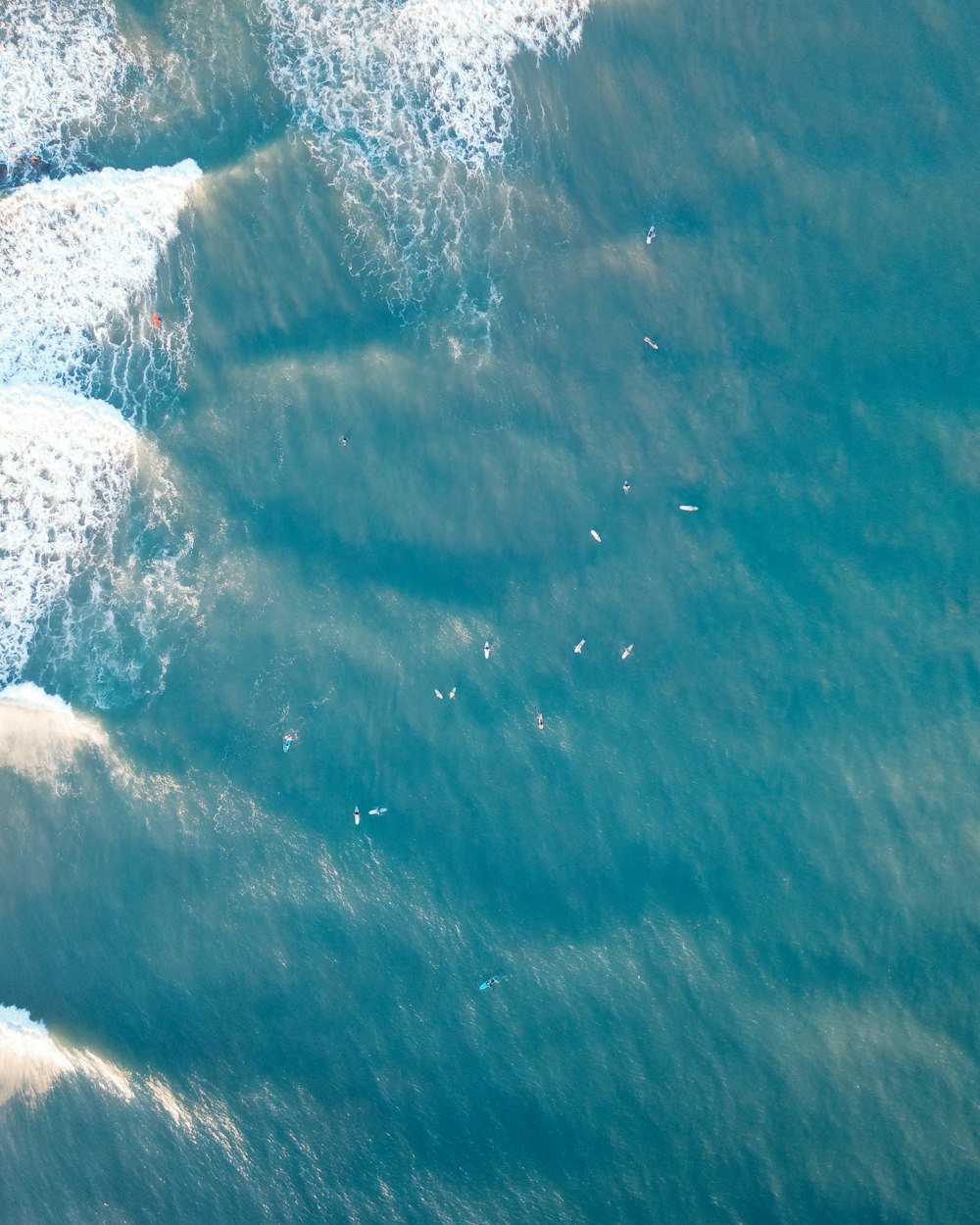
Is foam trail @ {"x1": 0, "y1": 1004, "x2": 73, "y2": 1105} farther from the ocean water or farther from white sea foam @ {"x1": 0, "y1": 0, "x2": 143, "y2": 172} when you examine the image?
white sea foam @ {"x1": 0, "y1": 0, "x2": 143, "y2": 172}

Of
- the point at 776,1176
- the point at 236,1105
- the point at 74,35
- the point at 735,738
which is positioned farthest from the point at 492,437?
the point at 776,1176

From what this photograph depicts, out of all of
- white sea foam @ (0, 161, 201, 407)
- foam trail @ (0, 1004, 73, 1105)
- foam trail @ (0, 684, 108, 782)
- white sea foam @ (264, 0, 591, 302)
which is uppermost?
white sea foam @ (264, 0, 591, 302)

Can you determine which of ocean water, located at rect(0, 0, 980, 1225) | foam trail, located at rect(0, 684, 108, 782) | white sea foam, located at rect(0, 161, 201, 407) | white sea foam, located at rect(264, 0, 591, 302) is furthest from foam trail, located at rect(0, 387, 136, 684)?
white sea foam, located at rect(264, 0, 591, 302)

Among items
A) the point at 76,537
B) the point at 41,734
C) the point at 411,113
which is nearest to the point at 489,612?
the point at 76,537

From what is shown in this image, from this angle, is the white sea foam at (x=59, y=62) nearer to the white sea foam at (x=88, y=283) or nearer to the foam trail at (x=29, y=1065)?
the white sea foam at (x=88, y=283)

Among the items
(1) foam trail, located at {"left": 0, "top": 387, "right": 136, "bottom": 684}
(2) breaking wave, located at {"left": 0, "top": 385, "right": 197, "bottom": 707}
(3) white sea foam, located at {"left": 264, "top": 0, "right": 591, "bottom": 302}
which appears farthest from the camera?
(1) foam trail, located at {"left": 0, "top": 387, "right": 136, "bottom": 684}

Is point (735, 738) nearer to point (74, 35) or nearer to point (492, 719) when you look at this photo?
point (492, 719)

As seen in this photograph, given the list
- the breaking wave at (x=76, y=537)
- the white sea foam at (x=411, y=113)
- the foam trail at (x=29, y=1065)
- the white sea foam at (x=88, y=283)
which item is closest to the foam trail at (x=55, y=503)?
the breaking wave at (x=76, y=537)
